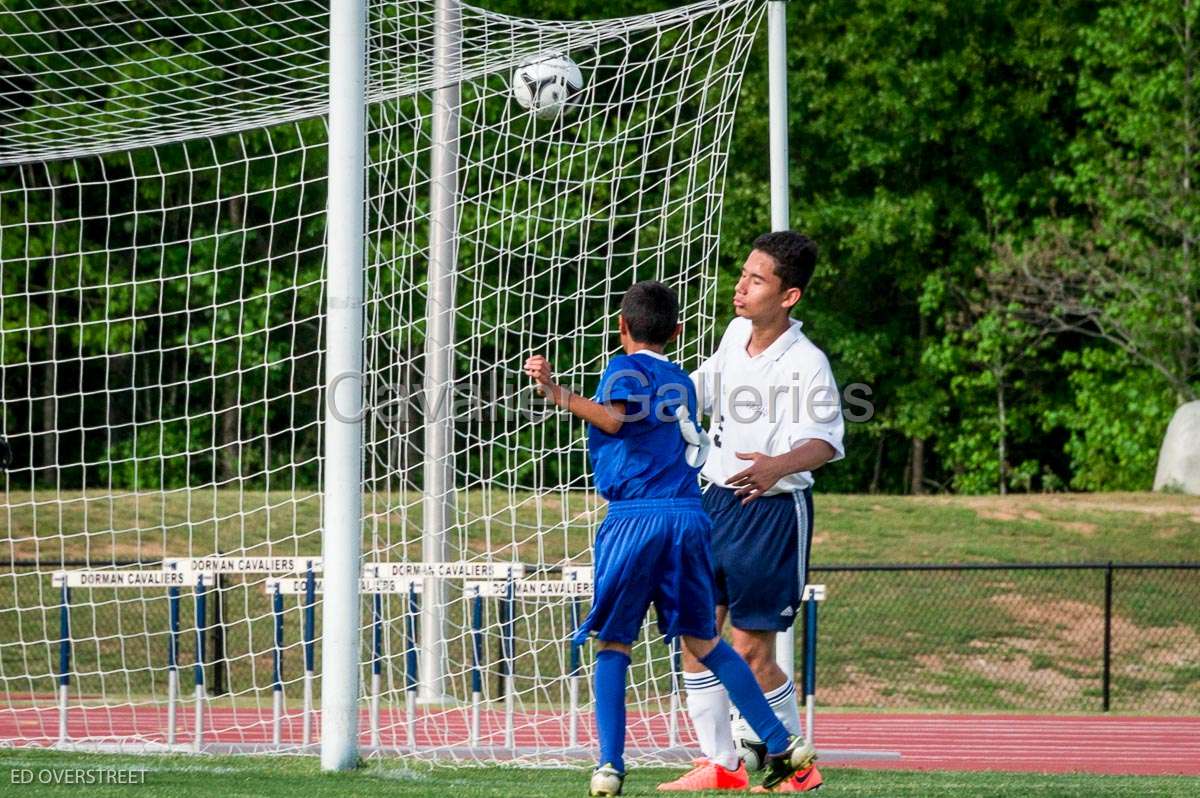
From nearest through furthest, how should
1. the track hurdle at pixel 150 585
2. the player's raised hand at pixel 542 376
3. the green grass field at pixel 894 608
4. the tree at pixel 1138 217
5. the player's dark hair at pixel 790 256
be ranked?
the player's raised hand at pixel 542 376 < the player's dark hair at pixel 790 256 < the track hurdle at pixel 150 585 < the green grass field at pixel 894 608 < the tree at pixel 1138 217

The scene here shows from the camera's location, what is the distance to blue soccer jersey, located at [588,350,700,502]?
4875 mm

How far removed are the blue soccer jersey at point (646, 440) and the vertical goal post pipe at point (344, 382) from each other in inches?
43.0

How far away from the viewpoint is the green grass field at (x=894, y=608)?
13047mm

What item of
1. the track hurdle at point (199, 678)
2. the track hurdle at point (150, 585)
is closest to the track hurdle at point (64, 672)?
the track hurdle at point (150, 585)

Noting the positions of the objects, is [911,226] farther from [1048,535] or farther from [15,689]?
[15,689]

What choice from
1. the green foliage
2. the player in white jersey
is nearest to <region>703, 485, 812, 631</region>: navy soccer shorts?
the player in white jersey

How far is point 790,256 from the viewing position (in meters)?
5.32

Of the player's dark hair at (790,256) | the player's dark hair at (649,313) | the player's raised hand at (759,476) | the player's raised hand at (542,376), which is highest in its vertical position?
the player's dark hair at (790,256)

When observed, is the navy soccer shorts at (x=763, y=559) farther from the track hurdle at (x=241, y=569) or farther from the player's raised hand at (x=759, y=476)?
the track hurdle at (x=241, y=569)

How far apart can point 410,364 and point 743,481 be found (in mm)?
2486

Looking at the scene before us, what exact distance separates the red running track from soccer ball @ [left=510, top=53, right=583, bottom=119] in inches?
116

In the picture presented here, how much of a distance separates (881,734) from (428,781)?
4.77m

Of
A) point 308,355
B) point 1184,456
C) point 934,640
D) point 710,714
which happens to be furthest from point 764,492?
point 1184,456

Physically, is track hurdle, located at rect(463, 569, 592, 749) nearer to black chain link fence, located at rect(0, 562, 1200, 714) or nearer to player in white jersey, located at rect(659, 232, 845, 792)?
player in white jersey, located at rect(659, 232, 845, 792)
